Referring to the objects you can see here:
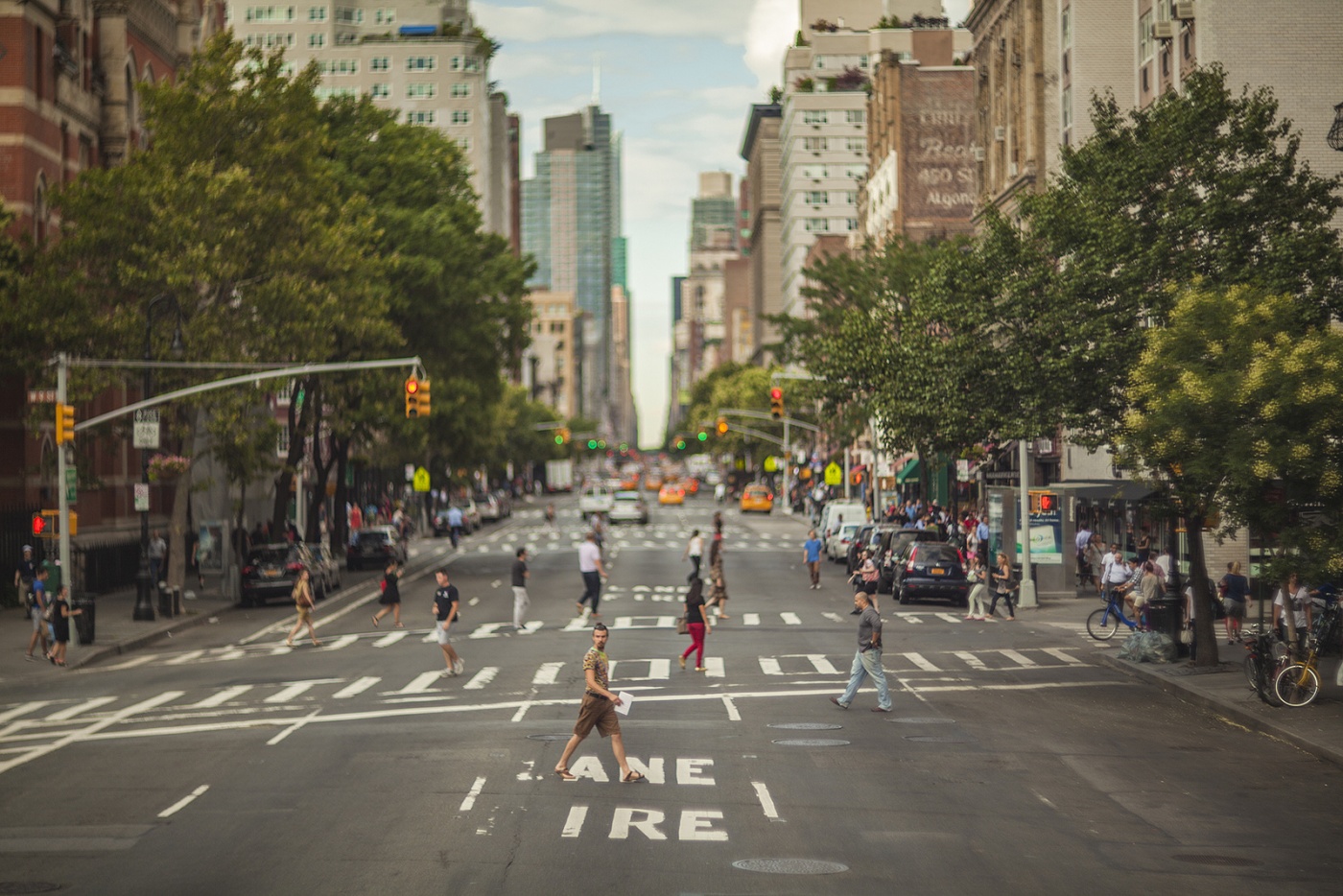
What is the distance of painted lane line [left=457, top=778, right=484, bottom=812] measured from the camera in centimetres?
1567

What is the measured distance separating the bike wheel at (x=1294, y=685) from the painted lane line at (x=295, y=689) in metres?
15.0

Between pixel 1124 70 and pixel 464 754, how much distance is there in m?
44.7

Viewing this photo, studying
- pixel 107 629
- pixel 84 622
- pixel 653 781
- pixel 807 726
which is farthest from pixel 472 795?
pixel 107 629

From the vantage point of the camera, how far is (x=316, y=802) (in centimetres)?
1606

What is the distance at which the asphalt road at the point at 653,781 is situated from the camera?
13.2m

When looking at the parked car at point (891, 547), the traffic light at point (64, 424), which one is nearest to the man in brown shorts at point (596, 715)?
the traffic light at point (64, 424)

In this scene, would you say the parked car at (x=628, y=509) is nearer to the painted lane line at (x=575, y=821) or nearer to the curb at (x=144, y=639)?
the curb at (x=144, y=639)

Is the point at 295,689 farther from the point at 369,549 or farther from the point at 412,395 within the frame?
the point at 369,549

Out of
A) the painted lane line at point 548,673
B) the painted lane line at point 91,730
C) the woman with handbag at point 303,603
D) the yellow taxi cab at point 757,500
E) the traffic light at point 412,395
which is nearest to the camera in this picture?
the painted lane line at point 91,730

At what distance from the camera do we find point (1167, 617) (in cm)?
2914

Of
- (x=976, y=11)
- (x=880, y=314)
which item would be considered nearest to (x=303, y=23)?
(x=976, y=11)

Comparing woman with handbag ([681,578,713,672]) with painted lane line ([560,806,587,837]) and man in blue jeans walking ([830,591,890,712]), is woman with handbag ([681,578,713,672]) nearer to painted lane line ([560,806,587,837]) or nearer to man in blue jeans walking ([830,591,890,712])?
man in blue jeans walking ([830,591,890,712])

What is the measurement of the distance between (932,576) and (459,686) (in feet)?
64.9

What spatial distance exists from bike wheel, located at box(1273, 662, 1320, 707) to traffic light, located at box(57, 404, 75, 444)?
1022 inches
